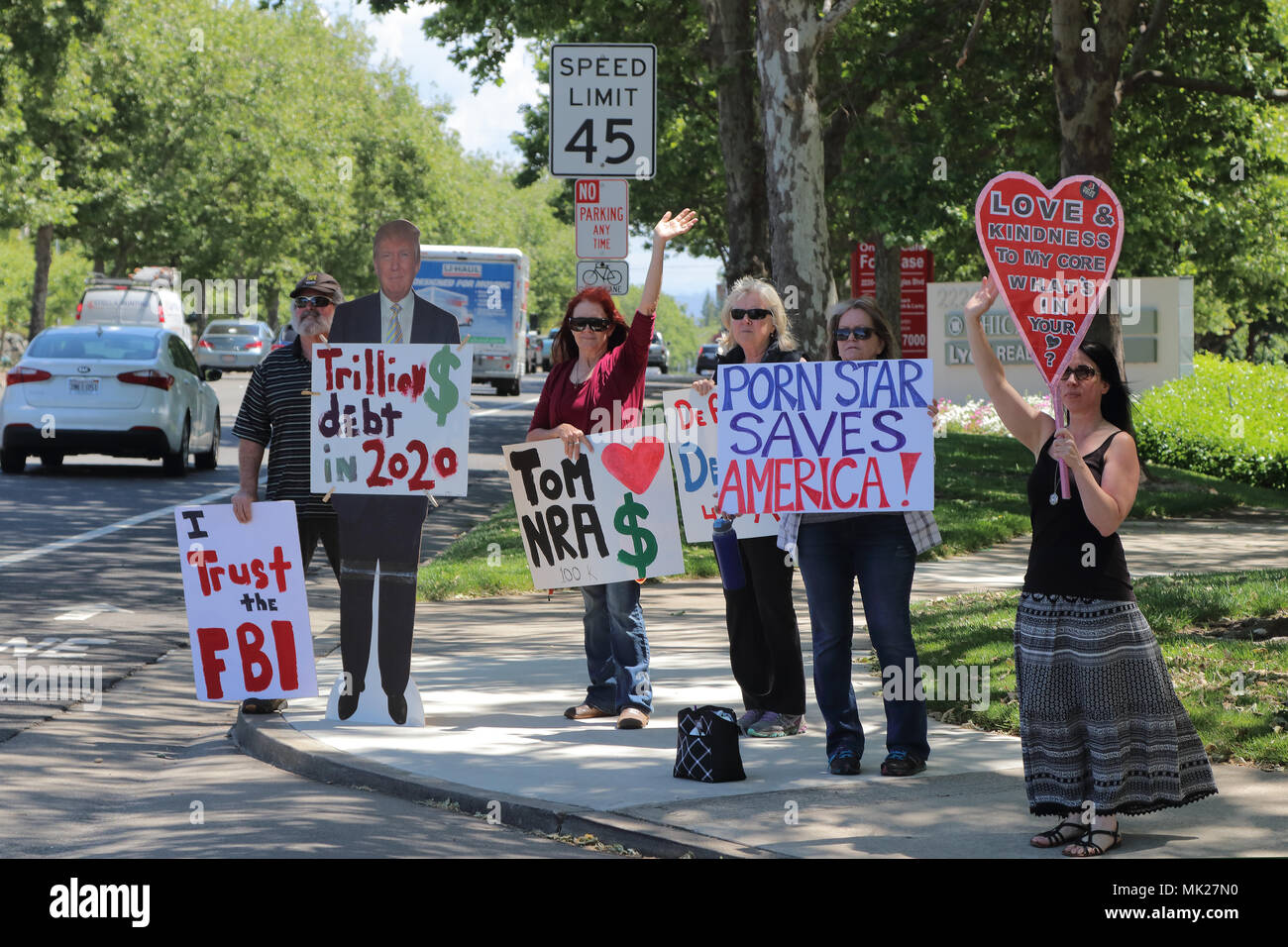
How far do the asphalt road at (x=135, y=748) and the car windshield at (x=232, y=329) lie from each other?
35.4 m

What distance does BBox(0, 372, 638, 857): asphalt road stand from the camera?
630 cm

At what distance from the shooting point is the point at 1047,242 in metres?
6.73

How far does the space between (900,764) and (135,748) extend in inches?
142

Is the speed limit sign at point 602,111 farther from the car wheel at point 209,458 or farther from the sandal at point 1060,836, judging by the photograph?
the car wheel at point 209,458

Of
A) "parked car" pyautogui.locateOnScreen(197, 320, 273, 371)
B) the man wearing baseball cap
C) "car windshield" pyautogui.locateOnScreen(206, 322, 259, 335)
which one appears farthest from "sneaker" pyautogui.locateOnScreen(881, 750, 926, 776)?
"car windshield" pyautogui.locateOnScreen(206, 322, 259, 335)

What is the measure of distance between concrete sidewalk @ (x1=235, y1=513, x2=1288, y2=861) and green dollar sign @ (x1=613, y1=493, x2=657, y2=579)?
800 mm

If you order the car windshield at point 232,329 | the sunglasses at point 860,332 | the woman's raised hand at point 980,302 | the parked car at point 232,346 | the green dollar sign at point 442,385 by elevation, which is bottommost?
the green dollar sign at point 442,385

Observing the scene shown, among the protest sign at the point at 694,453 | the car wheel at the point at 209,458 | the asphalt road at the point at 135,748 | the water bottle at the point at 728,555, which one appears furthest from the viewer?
the car wheel at the point at 209,458

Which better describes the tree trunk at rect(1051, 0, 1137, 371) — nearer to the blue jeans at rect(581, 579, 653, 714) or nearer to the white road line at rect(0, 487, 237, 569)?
the white road line at rect(0, 487, 237, 569)

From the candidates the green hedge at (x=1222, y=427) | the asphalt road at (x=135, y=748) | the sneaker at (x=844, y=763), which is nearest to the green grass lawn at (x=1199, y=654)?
the sneaker at (x=844, y=763)

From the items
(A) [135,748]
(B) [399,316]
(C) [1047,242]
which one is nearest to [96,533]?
(A) [135,748]

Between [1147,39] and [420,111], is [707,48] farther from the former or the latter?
[420,111]

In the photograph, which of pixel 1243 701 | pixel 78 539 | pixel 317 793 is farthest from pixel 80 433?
pixel 1243 701

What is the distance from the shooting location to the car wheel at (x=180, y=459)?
20.6 meters
